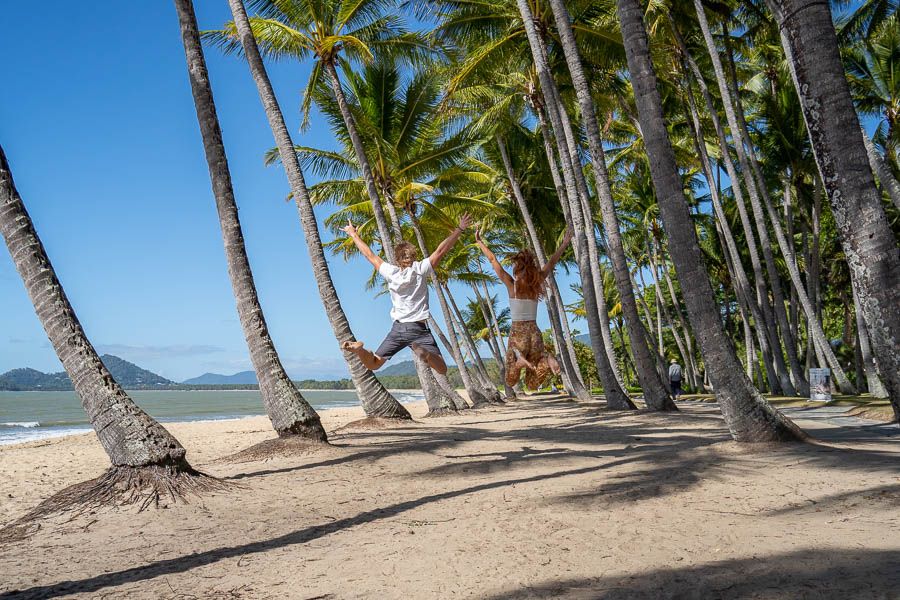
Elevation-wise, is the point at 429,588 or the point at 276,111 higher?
the point at 276,111

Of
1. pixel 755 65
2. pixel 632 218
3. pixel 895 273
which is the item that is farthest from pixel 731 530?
pixel 632 218

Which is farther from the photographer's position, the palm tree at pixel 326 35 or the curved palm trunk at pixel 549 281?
the curved palm trunk at pixel 549 281

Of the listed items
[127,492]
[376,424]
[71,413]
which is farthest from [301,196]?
[71,413]

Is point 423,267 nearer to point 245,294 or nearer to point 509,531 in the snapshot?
point 245,294

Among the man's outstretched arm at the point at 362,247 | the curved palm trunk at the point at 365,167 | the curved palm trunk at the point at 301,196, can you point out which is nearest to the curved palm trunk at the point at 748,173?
the curved palm trunk at the point at 365,167

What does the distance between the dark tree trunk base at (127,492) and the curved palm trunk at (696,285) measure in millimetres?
4986

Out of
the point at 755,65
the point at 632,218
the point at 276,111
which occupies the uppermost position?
the point at 755,65

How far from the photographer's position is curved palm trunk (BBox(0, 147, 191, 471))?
522cm

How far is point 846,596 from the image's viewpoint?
2.70 m

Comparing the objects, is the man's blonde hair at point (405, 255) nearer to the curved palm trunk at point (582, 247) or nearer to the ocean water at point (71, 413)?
the curved palm trunk at point (582, 247)

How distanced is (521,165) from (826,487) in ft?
74.2

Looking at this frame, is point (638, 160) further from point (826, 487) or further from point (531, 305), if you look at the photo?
point (826, 487)

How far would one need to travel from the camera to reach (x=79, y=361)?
17.4ft

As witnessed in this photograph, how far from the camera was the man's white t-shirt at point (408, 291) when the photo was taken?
6.52 m
